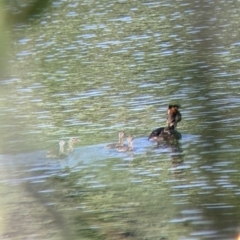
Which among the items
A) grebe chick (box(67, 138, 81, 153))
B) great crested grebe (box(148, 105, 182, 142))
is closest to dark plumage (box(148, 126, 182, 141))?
great crested grebe (box(148, 105, 182, 142))

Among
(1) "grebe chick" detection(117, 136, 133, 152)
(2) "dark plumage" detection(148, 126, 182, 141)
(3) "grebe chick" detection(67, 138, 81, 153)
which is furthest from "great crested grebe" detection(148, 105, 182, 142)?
(3) "grebe chick" detection(67, 138, 81, 153)

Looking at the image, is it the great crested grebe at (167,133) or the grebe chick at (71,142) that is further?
the great crested grebe at (167,133)

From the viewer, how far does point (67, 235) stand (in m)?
1.80

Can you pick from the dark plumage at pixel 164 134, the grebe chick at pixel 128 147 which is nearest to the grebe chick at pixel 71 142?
the grebe chick at pixel 128 147

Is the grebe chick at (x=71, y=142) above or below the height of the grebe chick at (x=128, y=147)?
above

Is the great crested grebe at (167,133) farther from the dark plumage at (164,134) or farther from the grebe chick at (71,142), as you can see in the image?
the grebe chick at (71,142)

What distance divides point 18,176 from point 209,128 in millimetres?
401

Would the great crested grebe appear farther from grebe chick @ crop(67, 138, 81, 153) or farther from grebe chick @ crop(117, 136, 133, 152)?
grebe chick @ crop(67, 138, 81, 153)

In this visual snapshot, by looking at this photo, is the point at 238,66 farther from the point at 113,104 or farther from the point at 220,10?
the point at 220,10

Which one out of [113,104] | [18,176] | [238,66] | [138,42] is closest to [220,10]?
[18,176]

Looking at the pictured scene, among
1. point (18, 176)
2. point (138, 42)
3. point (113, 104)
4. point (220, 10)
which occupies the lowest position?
point (113, 104)

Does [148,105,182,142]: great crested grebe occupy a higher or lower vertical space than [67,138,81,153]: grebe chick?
lower

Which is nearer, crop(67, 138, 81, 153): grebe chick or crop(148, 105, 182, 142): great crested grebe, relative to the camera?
crop(67, 138, 81, 153): grebe chick

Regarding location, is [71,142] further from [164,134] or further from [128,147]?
[164,134]
